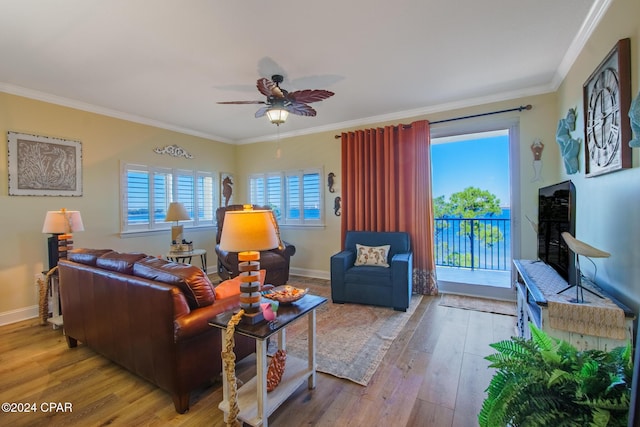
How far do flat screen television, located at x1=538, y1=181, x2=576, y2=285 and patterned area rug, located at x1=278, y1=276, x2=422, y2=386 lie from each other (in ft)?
5.07

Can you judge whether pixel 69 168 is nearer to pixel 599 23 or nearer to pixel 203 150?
pixel 203 150

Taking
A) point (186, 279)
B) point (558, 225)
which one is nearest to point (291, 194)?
point (186, 279)

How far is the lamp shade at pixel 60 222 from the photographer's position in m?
3.12

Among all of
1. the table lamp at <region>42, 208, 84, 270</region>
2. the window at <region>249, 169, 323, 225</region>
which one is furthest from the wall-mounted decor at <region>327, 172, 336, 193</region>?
the table lamp at <region>42, 208, 84, 270</region>

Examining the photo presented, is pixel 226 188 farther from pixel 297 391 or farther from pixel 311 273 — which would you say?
pixel 297 391

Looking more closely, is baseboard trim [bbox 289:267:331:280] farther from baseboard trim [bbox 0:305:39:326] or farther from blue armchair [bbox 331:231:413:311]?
baseboard trim [bbox 0:305:39:326]

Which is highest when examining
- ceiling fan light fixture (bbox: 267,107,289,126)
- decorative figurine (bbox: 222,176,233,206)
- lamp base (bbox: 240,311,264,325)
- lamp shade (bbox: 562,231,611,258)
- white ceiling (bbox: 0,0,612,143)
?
white ceiling (bbox: 0,0,612,143)

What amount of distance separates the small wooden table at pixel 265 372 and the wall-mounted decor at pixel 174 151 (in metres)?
3.94

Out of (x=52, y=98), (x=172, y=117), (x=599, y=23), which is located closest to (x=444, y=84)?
(x=599, y=23)

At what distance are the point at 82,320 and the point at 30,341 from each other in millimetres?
949

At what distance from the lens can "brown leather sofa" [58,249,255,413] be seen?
5.96ft

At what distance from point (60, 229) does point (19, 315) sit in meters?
1.30

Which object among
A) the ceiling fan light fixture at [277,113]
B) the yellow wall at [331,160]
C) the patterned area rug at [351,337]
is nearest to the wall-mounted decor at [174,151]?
the yellow wall at [331,160]

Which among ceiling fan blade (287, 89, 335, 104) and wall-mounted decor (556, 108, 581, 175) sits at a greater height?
ceiling fan blade (287, 89, 335, 104)
